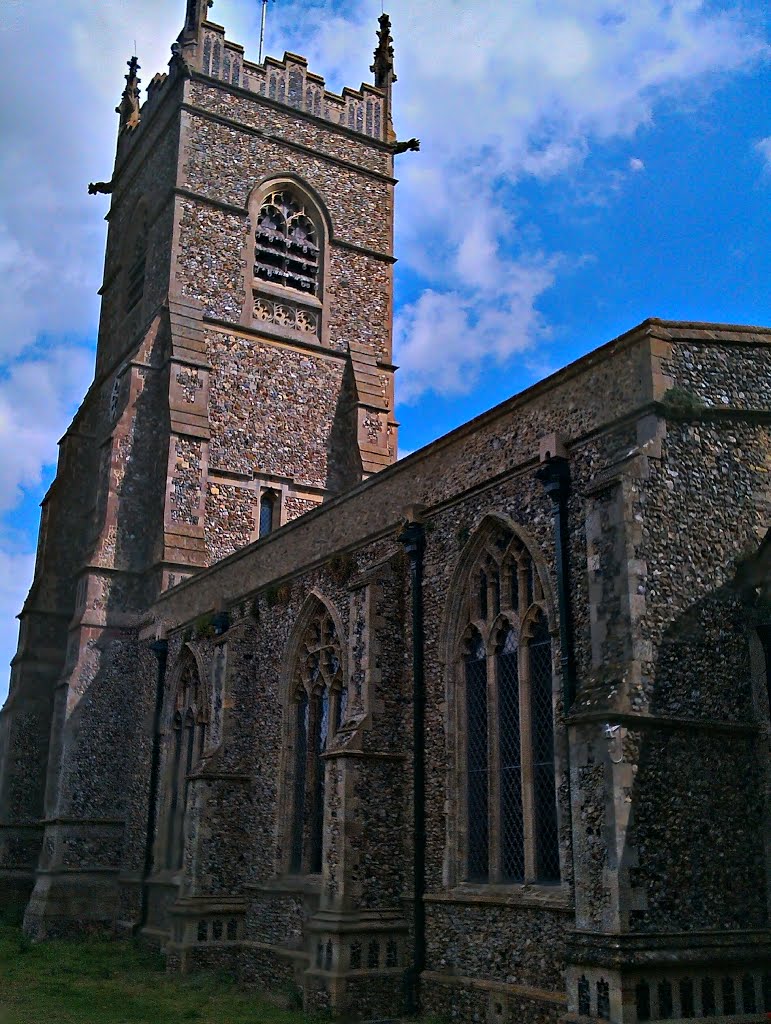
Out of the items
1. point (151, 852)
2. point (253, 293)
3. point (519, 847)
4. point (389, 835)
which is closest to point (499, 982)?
point (519, 847)

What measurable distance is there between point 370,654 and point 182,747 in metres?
A: 8.50

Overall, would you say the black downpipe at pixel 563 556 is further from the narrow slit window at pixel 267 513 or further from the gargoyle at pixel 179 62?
the gargoyle at pixel 179 62

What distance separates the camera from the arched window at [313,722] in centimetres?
1606

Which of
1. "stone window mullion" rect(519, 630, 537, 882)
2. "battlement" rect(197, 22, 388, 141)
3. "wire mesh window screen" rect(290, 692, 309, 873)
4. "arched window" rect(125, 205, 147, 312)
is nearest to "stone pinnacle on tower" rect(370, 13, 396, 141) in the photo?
"battlement" rect(197, 22, 388, 141)

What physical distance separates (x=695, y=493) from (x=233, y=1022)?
864 centimetres

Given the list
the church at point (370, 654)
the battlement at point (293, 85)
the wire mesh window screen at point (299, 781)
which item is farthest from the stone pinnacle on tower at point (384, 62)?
the wire mesh window screen at point (299, 781)

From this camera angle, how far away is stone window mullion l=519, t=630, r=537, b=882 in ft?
38.2

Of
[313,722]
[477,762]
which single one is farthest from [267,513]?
[477,762]

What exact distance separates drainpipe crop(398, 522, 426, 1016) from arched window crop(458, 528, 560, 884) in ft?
2.35

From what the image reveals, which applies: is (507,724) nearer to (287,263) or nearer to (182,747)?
(182,747)

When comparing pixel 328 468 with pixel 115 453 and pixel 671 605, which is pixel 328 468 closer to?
pixel 115 453

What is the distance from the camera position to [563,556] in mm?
11680

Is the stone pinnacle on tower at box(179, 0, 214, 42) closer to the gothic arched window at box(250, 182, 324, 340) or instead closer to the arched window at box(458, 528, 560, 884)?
the gothic arched window at box(250, 182, 324, 340)

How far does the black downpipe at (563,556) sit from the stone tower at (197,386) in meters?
13.8
